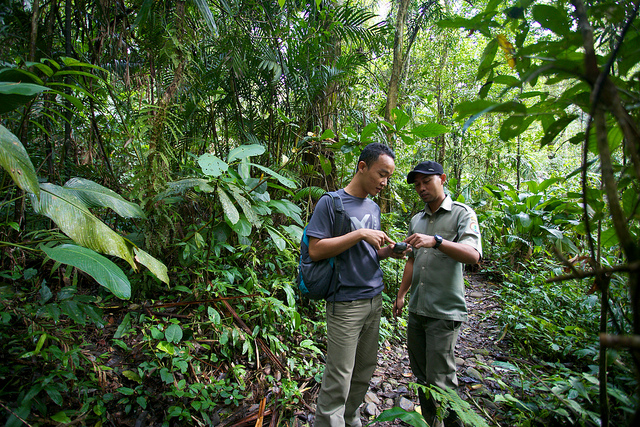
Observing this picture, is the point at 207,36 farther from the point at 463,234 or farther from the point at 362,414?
the point at 362,414

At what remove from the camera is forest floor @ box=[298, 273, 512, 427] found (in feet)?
8.07

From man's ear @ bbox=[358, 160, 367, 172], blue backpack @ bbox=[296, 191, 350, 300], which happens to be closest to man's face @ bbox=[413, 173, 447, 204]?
man's ear @ bbox=[358, 160, 367, 172]

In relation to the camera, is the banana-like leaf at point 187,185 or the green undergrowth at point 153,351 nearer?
the green undergrowth at point 153,351

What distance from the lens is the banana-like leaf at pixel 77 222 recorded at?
1.40m

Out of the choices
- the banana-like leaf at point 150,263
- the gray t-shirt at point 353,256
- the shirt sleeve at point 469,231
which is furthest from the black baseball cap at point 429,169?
the banana-like leaf at point 150,263

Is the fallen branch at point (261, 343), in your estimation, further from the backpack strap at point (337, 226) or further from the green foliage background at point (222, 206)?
the backpack strap at point (337, 226)

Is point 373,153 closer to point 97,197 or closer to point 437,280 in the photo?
point 437,280

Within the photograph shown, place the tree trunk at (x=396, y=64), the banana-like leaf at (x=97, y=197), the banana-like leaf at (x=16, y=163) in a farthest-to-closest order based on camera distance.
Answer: the tree trunk at (x=396, y=64) < the banana-like leaf at (x=97, y=197) < the banana-like leaf at (x=16, y=163)

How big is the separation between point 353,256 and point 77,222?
1.49 m

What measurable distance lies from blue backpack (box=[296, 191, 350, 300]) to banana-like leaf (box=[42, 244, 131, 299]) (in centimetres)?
99

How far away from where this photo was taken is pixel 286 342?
113 inches

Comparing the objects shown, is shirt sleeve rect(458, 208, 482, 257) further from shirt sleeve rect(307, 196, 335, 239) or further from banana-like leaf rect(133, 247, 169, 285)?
banana-like leaf rect(133, 247, 169, 285)

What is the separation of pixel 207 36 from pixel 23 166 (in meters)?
2.92

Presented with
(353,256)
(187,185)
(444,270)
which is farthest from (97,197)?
(444,270)
